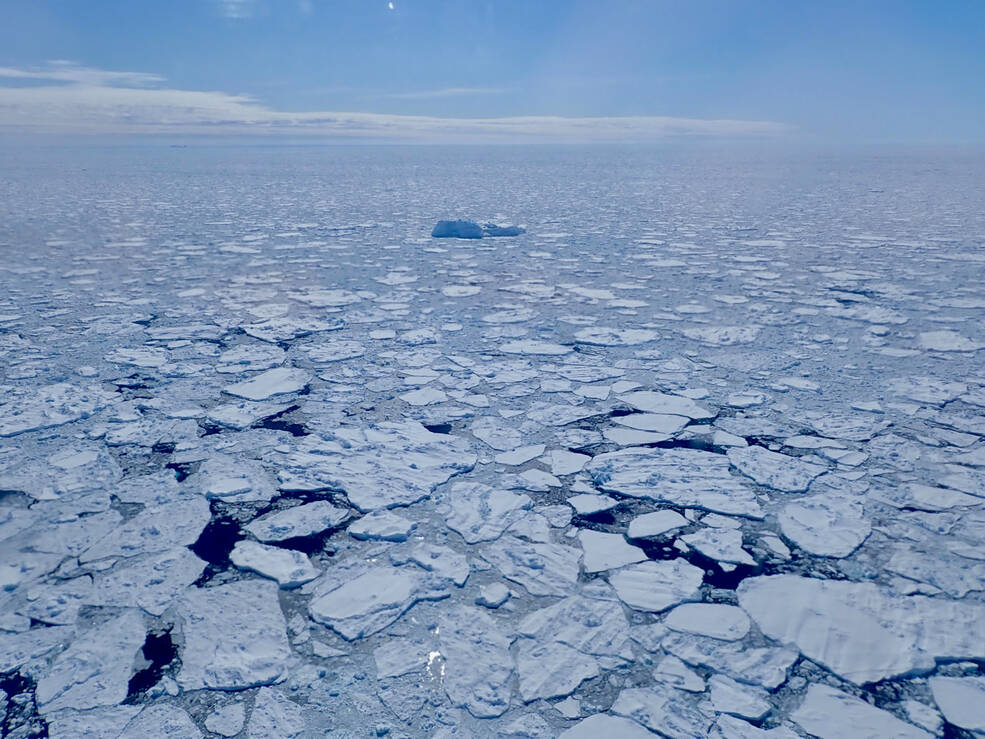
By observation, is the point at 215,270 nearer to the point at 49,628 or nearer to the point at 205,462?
the point at 205,462

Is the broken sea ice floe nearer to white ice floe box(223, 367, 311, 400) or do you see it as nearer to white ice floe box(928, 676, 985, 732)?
white ice floe box(223, 367, 311, 400)

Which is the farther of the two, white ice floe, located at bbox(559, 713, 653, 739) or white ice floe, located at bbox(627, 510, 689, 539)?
white ice floe, located at bbox(627, 510, 689, 539)

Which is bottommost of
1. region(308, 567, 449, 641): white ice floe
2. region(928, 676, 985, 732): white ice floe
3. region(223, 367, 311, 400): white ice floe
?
region(308, 567, 449, 641): white ice floe

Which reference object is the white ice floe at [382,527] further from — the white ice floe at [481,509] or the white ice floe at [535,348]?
the white ice floe at [535,348]

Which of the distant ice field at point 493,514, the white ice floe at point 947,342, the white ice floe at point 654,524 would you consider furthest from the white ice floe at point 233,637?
the white ice floe at point 947,342

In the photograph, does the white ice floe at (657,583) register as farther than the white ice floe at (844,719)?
Yes

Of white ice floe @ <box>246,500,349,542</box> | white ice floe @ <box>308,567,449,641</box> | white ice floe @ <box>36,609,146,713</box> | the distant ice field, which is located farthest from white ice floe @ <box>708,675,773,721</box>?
white ice floe @ <box>36,609,146,713</box>

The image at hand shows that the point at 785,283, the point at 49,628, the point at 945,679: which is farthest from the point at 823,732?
the point at 785,283
